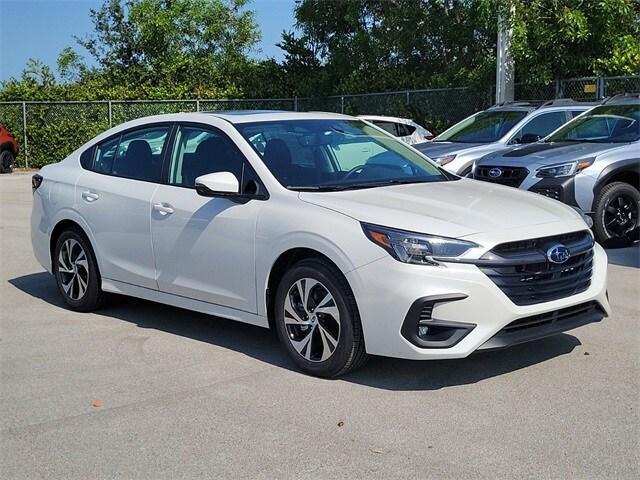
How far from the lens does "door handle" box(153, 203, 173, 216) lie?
6172 millimetres

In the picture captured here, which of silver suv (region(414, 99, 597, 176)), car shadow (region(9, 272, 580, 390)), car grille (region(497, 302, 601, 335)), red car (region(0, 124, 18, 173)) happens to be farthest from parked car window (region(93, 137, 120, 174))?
red car (region(0, 124, 18, 173))

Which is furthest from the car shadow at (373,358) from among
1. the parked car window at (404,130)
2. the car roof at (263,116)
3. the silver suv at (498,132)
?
the parked car window at (404,130)

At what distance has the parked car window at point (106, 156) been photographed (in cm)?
705

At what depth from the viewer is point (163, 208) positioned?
6227 mm

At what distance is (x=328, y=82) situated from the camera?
25266 mm

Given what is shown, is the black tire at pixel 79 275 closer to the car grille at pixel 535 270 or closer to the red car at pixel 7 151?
the car grille at pixel 535 270

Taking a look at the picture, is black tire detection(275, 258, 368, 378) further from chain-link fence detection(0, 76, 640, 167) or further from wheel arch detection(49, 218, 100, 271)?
chain-link fence detection(0, 76, 640, 167)

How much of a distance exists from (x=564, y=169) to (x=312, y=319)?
5207 millimetres

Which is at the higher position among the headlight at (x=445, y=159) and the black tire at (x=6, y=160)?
the headlight at (x=445, y=159)

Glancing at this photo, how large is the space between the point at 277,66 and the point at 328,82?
276 centimetres

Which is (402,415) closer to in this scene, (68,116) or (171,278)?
(171,278)

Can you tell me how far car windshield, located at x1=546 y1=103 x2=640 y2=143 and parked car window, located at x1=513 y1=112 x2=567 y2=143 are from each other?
132 cm

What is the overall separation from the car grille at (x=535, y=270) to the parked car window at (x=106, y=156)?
3556mm

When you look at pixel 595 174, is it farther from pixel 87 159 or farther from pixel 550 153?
pixel 87 159
